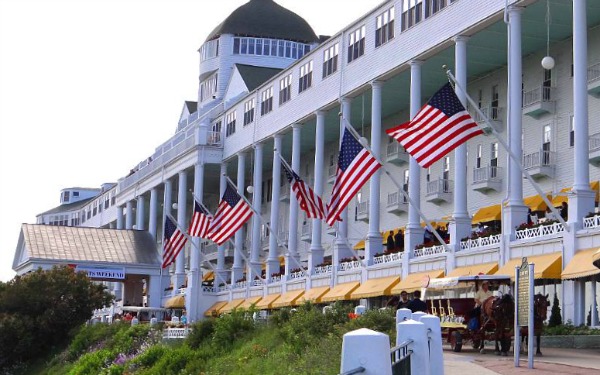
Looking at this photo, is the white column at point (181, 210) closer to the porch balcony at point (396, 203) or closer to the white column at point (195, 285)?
the white column at point (195, 285)

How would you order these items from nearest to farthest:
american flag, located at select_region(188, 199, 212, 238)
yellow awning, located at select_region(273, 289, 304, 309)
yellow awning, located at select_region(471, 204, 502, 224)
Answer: yellow awning, located at select_region(471, 204, 502, 224), american flag, located at select_region(188, 199, 212, 238), yellow awning, located at select_region(273, 289, 304, 309)

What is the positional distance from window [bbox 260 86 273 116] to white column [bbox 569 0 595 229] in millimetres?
34122

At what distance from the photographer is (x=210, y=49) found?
10138cm

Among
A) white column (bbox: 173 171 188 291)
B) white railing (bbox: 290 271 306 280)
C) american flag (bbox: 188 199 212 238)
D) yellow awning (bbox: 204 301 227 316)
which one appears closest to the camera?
american flag (bbox: 188 199 212 238)

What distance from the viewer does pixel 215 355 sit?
122 ft

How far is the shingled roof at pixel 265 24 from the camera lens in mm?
98625

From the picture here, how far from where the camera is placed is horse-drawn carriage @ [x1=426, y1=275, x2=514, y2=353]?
26.2 meters

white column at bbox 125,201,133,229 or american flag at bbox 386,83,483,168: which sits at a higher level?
white column at bbox 125,201,133,229

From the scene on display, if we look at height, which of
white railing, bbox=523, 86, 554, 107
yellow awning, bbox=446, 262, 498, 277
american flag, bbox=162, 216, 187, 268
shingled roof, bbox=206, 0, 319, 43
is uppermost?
shingled roof, bbox=206, 0, 319, 43

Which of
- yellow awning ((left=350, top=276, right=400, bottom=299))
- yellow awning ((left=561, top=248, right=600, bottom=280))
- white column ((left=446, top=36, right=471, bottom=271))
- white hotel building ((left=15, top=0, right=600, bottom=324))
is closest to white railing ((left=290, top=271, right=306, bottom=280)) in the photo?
white hotel building ((left=15, top=0, right=600, bottom=324))

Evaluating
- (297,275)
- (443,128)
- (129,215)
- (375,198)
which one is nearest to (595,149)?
(443,128)

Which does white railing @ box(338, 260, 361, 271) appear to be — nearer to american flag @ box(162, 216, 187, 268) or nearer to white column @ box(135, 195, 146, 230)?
american flag @ box(162, 216, 187, 268)

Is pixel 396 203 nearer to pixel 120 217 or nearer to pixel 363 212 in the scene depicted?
pixel 363 212

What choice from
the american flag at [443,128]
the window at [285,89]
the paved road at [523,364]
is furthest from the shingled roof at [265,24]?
the paved road at [523,364]
